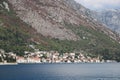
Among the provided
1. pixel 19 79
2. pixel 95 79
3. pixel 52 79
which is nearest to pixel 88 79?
pixel 95 79

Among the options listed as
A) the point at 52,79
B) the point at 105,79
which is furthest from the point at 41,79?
the point at 105,79

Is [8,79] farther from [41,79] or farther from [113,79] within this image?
[113,79]

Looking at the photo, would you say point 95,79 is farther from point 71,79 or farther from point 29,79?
point 29,79

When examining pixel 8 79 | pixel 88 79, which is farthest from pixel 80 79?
pixel 8 79

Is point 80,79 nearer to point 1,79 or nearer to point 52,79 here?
point 52,79

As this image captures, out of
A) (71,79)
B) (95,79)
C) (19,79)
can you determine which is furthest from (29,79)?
(95,79)

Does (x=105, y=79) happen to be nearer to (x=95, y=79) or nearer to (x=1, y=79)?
(x=95, y=79)
